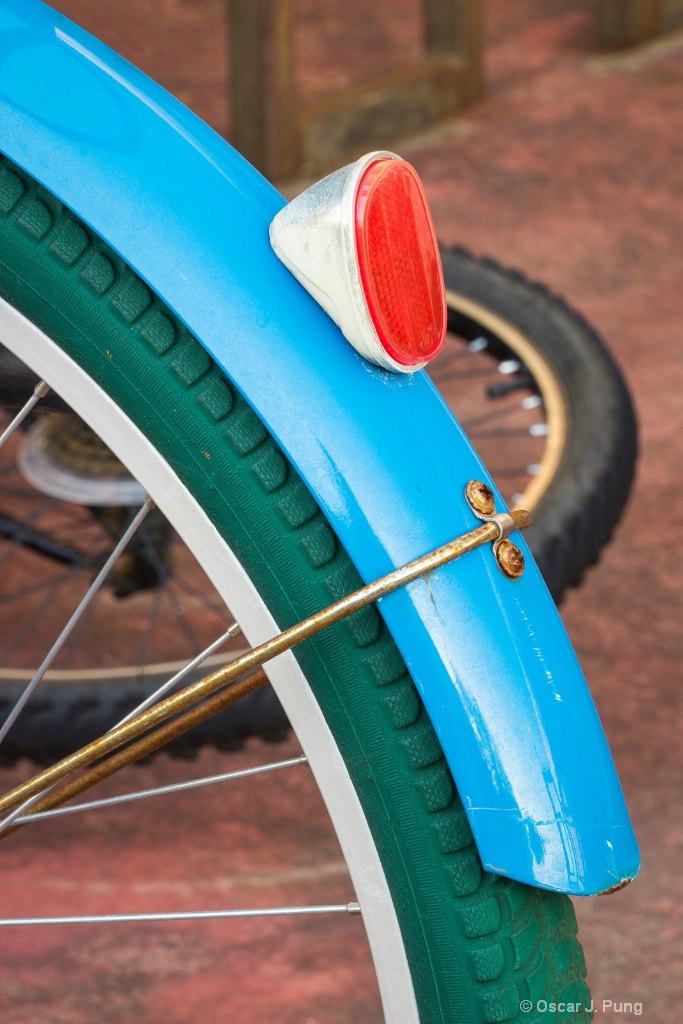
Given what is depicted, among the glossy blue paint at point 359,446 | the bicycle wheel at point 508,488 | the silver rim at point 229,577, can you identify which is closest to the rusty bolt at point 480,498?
the glossy blue paint at point 359,446

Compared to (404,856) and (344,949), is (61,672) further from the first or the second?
(404,856)

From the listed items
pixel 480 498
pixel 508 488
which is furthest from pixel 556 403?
pixel 480 498

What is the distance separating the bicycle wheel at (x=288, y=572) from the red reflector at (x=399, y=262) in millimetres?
108

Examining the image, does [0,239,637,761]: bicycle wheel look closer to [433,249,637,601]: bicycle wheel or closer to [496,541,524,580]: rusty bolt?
[433,249,637,601]: bicycle wheel

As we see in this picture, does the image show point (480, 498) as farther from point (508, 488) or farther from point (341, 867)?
point (508, 488)

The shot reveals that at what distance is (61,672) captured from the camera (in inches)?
59.5

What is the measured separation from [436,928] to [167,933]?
63 cm

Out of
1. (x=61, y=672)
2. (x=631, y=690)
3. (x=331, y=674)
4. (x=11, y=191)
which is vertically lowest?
(x=631, y=690)

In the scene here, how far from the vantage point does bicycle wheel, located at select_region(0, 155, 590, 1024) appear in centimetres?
82

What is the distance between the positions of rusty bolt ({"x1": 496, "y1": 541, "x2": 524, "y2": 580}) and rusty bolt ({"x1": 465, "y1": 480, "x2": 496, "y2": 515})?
24 millimetres

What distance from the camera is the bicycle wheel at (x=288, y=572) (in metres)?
0.82

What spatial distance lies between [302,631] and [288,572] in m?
0.06

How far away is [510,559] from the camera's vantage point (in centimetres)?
83

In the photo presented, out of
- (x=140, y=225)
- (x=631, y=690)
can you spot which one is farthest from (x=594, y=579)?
(x=140, y=225)
